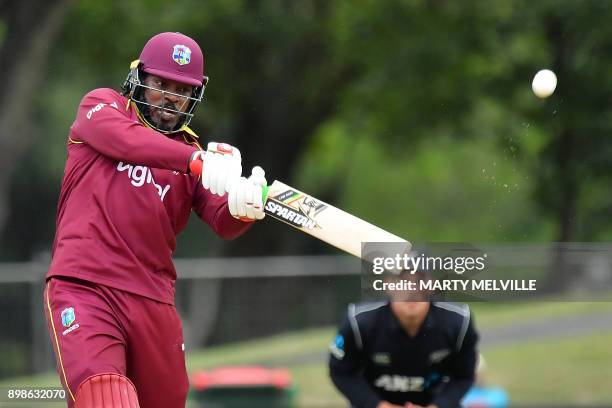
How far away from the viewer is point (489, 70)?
620 inches

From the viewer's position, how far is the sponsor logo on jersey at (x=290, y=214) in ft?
16.3

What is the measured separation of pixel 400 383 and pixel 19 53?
7378mm

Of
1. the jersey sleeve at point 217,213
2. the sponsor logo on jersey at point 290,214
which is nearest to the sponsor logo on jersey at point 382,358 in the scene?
the jersey sleeve at point 217,213

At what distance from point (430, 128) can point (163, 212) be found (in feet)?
42.9

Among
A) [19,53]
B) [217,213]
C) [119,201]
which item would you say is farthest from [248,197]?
[19,53]

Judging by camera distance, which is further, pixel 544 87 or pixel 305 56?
pixel 305 56

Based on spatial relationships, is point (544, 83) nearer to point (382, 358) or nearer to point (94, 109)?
point (382, 358)

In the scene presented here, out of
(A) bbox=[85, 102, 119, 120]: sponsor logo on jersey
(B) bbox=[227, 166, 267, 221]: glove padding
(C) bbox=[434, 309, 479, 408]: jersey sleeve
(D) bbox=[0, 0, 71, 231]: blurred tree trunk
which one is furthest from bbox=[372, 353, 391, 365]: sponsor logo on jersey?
(D) bbox=[0, 0, 71, 231]: blurred tree trunk

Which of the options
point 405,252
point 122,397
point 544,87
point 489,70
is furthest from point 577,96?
point 122,397

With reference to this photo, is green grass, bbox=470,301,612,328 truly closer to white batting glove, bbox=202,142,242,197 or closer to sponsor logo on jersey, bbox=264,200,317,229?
sponsor logo on jersey, bbox=264,200,317,229

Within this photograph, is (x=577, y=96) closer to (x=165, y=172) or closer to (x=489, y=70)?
(x=489, y=70)

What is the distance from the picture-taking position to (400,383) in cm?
659

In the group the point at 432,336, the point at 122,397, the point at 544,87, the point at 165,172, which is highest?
the point at 544,87

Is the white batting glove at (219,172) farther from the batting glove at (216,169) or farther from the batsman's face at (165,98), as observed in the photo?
the batsman's face at (165,98)
